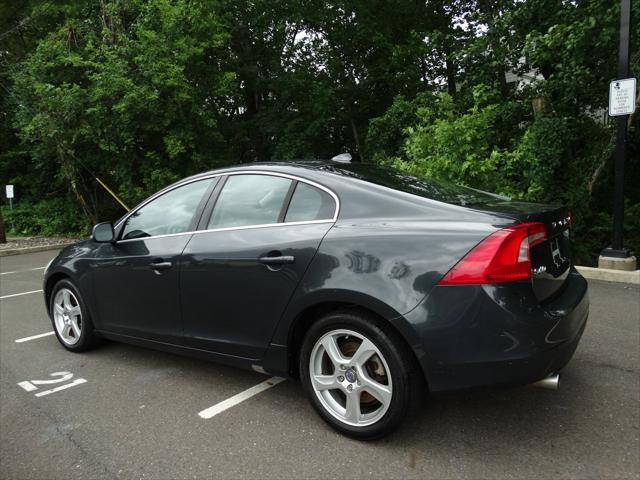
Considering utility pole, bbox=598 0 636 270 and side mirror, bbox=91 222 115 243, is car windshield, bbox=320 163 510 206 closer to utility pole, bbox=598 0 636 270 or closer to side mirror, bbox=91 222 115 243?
side mirror, bbox=91 222 115 243

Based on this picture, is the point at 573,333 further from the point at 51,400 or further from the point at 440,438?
the point at 51,400

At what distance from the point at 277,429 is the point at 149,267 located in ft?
4.90

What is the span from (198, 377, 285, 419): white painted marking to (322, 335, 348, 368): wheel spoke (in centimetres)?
91

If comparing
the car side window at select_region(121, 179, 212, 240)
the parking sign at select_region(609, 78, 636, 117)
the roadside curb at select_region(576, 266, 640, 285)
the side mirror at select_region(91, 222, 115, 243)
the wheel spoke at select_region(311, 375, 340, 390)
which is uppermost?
the parking sign at select_region(609, 78, 636, 117)

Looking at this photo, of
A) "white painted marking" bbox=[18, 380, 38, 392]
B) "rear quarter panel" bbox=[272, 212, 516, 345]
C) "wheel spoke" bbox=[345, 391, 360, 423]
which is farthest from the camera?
"white painted marking" bbox=[18, 380, 38, 392]

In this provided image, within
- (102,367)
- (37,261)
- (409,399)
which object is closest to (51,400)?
(102,367)

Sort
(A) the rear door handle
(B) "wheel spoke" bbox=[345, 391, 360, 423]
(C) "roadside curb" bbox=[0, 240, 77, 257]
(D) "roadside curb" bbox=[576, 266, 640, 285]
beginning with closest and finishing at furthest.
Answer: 1. (B) "wheel spoke" bbox=[345, 391, 360, 423]
2. (A) the rear door handle
3. (D) "roadside curb" bbox=[576, 266, 640, 285]
4. (C) "roadside curb" bbox=[0, 240, 77, 257]

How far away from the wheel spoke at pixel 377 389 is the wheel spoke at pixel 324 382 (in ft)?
0.62

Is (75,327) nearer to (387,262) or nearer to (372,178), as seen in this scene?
(372,178)

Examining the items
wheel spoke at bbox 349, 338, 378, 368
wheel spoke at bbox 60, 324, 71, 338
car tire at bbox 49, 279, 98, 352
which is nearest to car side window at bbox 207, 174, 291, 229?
wheel spoke at bbox 349, 338, 378, 368

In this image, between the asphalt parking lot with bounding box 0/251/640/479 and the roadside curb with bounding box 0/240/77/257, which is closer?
the asphalt parking lot with bounding box 0/251/640/479

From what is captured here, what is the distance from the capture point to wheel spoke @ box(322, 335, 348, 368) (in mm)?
2709

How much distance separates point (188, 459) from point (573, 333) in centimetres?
212

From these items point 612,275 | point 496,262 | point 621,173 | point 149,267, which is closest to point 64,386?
point 149,267
